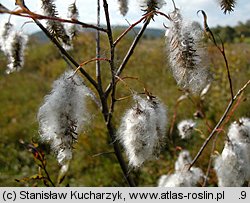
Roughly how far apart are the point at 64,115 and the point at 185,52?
1.07ft

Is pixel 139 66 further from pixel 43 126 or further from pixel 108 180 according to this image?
pixel 43 126

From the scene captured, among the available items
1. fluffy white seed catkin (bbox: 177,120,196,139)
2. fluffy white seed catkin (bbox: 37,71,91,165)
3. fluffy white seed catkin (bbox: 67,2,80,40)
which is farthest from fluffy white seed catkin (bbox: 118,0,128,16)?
fluffy white seed catkin (bbox: 177,120,196,139)

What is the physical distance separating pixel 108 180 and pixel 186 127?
190 centimetres

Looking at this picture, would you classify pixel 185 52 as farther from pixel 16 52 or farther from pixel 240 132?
pixel 16 52

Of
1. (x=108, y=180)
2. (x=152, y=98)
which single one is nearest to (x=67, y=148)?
(x=152, y=98)

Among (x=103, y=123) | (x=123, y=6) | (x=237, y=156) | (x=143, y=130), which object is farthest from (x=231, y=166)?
(x=103, y=123)

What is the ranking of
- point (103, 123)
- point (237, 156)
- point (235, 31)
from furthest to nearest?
point (235, 31)
point (103, 123)
point (237, 156)

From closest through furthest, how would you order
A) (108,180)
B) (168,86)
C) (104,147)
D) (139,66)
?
1. (108,180)
2. (104,147)
3. (168,86)
4. (139,66)

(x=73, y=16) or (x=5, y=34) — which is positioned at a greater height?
(x=73, y=16)

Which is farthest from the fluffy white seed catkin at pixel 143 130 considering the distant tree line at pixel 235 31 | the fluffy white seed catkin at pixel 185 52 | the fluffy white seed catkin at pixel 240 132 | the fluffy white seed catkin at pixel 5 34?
the distant tree line at pixel 235 31

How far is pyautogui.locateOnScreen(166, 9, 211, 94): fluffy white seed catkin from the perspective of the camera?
1040mm

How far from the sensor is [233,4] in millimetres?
1164

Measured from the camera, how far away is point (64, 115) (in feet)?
3.21

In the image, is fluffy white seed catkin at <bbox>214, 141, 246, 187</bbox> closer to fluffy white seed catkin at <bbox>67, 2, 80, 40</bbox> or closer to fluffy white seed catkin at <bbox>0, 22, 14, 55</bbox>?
fluffy white seed catkin at <bbox>67, 2, 80, 40</bbox>
